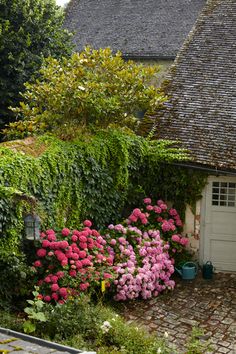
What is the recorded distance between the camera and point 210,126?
1296cm

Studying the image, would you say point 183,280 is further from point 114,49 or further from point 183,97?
point 114,49

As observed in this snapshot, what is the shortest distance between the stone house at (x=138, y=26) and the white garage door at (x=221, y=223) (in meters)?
10.3

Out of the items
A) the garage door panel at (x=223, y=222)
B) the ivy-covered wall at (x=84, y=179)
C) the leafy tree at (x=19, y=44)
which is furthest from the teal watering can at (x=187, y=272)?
the leafy tree at (x=19, y=44)

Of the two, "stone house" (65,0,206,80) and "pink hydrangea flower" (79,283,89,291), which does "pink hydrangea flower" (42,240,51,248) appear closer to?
"pink hydrangea flower" (79,283,89,291)

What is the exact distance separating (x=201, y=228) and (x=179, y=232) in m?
0.53

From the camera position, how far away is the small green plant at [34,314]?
314 inches

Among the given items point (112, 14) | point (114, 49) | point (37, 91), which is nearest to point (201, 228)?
point (37, 91)

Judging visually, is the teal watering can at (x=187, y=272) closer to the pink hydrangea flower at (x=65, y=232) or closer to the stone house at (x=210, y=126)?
the stone house at (x=210, y=126)

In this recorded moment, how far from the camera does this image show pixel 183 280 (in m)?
12.0

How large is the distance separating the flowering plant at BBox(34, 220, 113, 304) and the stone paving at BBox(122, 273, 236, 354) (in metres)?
0.98

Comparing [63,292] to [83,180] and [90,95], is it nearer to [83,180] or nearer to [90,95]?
[83,180]

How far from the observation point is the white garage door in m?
12.4

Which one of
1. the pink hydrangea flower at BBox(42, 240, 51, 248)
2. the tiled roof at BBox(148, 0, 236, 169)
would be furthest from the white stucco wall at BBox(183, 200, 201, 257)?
the pink hydrangea flower at BBox(42, 240, 51, 248)

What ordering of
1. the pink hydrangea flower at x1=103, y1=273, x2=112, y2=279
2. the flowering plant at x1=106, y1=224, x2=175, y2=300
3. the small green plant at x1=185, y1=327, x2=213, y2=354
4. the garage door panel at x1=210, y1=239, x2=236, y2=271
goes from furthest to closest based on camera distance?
the garage door panel at x1=210, y1=239, x2=236, y2=271
the flowering plant at x1=106, y1=224, x2=175, y2=300
the pink hydrangea flower at x1=103, y1=273, x2=112, y2=279
the small green plant at x1=185, y1=327, x2=213, y2=354
